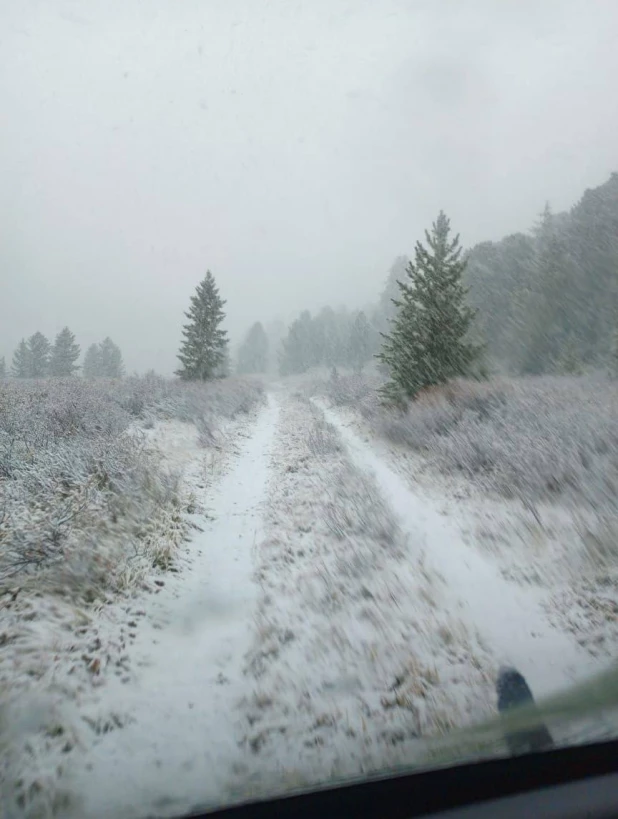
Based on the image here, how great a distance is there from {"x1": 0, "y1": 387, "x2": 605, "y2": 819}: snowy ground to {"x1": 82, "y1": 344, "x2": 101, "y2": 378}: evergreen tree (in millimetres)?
54298

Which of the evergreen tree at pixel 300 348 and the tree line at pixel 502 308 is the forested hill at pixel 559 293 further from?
the evergreen tree at pixel 300 348

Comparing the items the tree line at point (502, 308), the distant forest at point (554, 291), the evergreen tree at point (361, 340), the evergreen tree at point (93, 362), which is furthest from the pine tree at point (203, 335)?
the evergreen tree at point (93, 362)

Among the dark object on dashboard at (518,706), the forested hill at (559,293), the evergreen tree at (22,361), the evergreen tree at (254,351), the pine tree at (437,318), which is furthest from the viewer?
the evergreen tree at (254,351)

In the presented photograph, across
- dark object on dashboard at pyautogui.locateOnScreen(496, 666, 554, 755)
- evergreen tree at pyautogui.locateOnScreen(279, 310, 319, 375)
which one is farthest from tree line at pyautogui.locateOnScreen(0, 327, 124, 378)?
dark object on dashboard at pyautogui.locateOnScreen(496, 666, 554, 755)

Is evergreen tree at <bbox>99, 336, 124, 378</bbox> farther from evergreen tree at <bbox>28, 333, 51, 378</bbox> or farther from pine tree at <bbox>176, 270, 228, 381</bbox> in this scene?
pine tree at <bbox>176, 270, 228, 381</bbox>

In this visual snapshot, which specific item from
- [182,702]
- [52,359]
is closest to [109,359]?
[52,359]

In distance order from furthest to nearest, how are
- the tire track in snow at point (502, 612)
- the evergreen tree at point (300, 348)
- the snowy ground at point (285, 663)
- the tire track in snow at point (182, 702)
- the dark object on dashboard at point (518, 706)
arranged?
the evergreen tree at point (300, 348)
the tire track in snow at point (502, 612)
the snowy ground at point (285, 663)
the tire track in snow at point (182, 702)
the dark object on dashboard at point (518, 706)

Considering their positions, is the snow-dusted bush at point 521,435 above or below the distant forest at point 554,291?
below

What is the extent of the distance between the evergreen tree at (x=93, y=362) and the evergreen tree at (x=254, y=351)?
21.3 m

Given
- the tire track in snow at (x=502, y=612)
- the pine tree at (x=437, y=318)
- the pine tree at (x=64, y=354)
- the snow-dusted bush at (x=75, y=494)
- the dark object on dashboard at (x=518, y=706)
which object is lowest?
the tire track in snow at (x=502, y=612)

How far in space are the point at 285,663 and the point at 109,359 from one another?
56102 mm

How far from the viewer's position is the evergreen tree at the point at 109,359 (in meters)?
49.8

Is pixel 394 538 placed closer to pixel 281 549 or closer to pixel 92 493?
pixel 281 549

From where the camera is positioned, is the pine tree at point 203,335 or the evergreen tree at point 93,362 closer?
the pine tree at point 203,335
